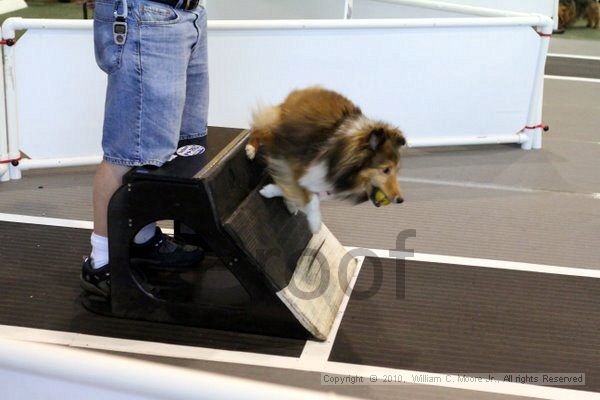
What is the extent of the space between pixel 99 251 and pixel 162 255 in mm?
276

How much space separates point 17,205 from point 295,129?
5.63 feet

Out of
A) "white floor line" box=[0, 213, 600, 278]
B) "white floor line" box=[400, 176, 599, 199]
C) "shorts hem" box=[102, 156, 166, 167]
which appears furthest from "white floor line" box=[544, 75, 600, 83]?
"shorts hem" box=[102, 156, 166, 167]

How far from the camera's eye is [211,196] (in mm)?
2404

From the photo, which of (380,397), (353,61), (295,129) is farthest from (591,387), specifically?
(353,61)

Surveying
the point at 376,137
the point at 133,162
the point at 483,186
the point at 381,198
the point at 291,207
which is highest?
the point at 376,137

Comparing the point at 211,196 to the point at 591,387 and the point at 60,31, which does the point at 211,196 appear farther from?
the point at 60,31

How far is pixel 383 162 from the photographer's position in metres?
2.51

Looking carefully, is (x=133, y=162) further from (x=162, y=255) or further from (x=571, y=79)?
(x=571, y=79)

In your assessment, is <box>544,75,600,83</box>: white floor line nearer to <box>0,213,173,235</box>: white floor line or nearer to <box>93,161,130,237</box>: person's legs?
<box>0,213,173,235</box>: white floor line

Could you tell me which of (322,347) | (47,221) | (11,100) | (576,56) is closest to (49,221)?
(47,221)

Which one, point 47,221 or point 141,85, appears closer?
point 141,85

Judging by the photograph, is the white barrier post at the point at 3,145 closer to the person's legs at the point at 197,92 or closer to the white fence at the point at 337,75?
the white fence at the point at 337,75

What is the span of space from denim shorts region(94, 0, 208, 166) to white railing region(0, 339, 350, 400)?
4.79 feet

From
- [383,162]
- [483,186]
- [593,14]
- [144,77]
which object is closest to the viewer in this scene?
[144,77]
